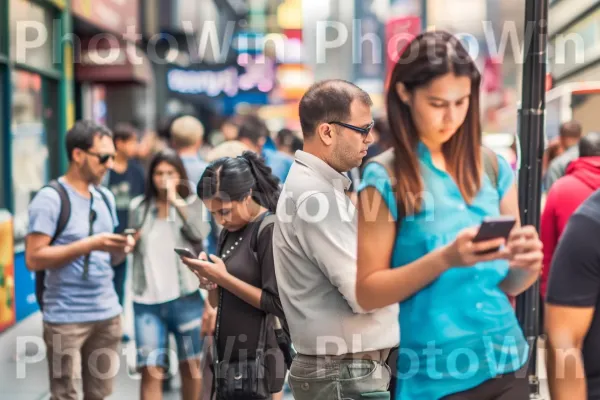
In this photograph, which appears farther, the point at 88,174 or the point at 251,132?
the point at 251,132

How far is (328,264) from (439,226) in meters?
0.75

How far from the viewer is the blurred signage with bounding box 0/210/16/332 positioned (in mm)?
8891

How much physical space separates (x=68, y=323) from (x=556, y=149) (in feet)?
23.4

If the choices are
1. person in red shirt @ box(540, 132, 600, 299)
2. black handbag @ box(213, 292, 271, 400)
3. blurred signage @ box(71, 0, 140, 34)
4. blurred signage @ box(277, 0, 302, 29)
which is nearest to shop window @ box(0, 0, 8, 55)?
blurred signage @ box(71, 0, 140, 34)

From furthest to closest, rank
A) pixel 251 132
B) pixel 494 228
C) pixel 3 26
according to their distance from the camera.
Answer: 1. pixel 3 26
2. pixel 251 132
3. pixel 494 228

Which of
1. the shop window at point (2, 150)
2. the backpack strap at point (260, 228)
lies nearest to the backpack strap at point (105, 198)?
the backpack strap at point (260, 228)

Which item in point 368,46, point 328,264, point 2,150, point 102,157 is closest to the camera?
point 328,264

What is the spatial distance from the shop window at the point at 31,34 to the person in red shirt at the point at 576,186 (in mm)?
6440

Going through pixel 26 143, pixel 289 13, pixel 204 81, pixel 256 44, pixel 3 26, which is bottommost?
pixel 26 143

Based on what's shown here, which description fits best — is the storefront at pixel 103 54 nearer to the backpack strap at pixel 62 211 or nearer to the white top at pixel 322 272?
the backpack strap at pixel 62 211

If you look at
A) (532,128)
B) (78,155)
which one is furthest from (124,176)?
(532,128)

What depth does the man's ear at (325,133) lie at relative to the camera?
10.9 feet

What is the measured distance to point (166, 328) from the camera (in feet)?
18.9

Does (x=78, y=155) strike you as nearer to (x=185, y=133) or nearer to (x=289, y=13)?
(x=185, y=133)
